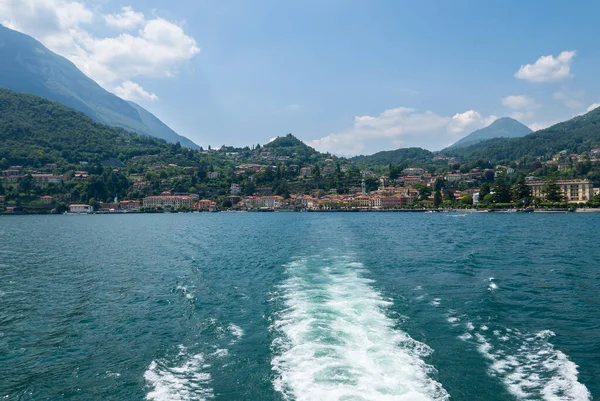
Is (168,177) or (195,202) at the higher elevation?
(168,177)

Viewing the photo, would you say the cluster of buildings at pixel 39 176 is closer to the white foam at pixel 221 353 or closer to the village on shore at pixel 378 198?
the village on shore at pixel 378 198

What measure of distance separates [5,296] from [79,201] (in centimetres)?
13104

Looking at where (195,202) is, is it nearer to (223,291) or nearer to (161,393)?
(223,291)

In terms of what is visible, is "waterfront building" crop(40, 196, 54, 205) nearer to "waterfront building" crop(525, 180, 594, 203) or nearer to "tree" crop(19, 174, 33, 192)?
"tree" crop(19, 174, 33, 192)

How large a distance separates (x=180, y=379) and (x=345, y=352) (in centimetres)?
381

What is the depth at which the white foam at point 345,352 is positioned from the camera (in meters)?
8.07

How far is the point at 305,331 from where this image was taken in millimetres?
11734

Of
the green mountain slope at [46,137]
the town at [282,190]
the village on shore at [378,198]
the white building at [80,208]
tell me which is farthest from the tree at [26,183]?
the green mountain slope at [46,137]

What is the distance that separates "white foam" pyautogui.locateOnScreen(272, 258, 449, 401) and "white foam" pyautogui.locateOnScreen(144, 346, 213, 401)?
1.58 m

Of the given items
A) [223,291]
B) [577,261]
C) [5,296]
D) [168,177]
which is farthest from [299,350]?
[168,177]

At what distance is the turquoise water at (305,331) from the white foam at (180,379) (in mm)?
42

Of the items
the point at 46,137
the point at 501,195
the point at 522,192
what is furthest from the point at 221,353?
the point at 46,137

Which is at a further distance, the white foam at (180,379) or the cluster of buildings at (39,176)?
the cluster of buildings at (39,176)

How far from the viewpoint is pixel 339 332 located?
450 inches
